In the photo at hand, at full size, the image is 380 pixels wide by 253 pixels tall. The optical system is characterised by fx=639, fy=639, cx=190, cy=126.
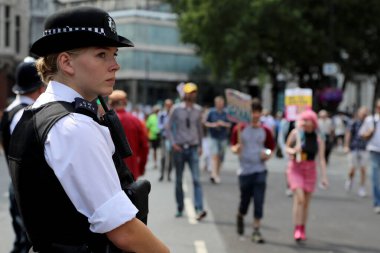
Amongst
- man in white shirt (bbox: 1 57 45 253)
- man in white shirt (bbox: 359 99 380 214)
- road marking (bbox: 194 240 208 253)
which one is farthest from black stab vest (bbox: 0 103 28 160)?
man in white shirt (bbox: 359 99 380 214)

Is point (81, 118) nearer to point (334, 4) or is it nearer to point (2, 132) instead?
point (2, 132)

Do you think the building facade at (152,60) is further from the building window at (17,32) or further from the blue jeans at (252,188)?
the blue jeans at (252,188)

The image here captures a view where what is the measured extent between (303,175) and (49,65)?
6421 mm

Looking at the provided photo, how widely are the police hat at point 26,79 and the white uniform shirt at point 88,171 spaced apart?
365 centimetres

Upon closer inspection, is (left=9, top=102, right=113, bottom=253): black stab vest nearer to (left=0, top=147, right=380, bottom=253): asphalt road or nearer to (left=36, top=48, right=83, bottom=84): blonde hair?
(left=36, top=48, right=83, bottom=84): blonde hair

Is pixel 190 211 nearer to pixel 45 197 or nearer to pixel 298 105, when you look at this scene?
pixel 298 105

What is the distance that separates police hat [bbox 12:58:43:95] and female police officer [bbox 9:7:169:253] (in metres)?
3.35

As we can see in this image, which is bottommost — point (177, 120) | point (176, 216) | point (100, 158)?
point (176, 216)

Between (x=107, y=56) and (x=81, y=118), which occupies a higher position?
(x=107, y=56)

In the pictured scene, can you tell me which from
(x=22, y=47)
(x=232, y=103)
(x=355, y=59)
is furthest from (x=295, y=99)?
(x=355, y=59)

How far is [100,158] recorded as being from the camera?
1.97 metres

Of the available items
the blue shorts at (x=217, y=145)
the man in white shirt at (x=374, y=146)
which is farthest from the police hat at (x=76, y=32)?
the blue shorts at (x=217, y=145)

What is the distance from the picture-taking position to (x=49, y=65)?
2217mm

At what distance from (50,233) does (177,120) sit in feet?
26.3
